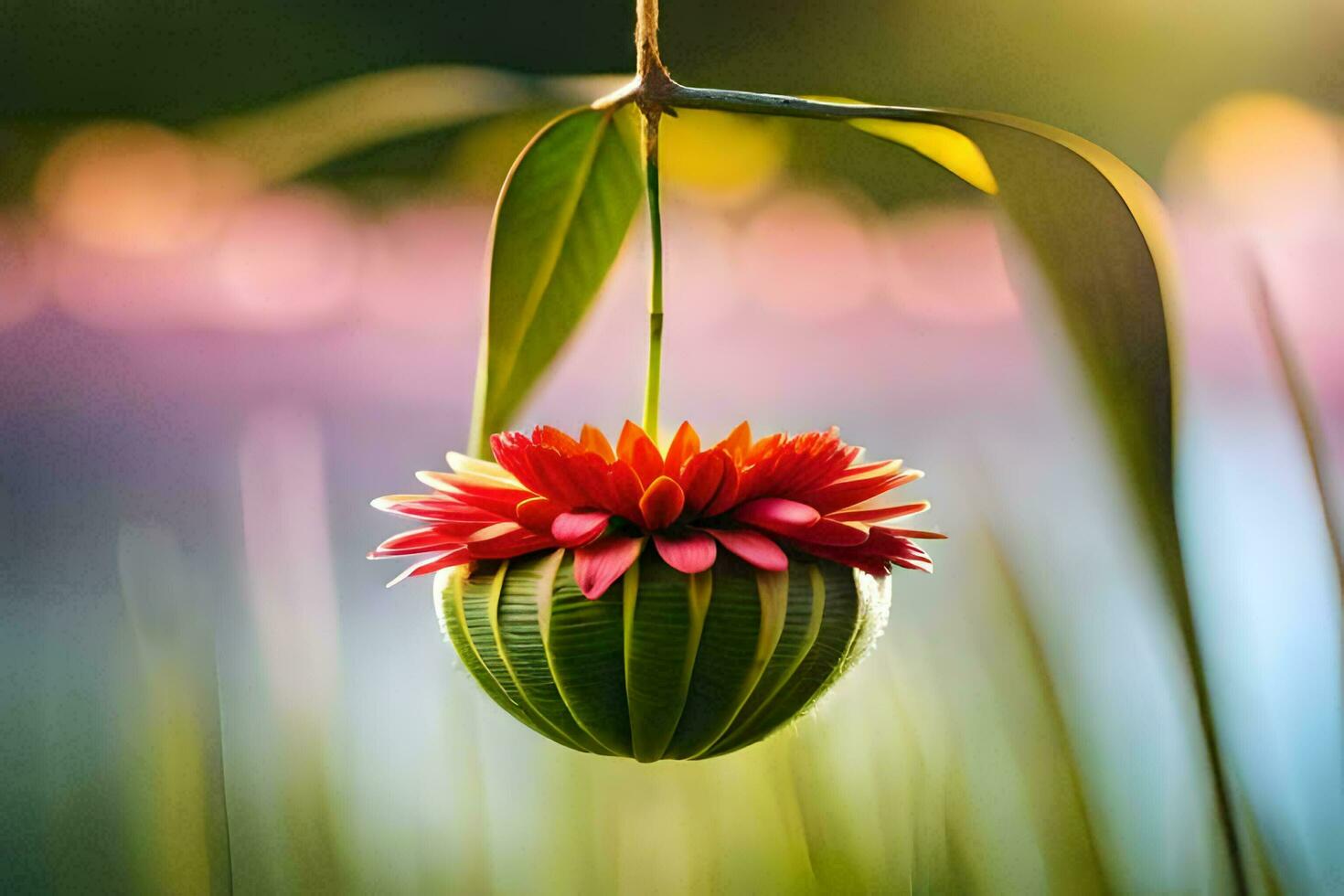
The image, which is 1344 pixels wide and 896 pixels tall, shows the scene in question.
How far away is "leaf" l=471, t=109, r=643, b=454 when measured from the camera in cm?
68

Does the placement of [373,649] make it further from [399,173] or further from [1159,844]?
[1159,844]

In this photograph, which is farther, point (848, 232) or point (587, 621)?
point (848, 232)

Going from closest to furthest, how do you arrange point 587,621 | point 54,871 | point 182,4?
→ point 587,621 < point 54,871 < point 182,4

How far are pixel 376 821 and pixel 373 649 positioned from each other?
0.18m

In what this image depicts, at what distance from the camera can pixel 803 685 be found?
557mm

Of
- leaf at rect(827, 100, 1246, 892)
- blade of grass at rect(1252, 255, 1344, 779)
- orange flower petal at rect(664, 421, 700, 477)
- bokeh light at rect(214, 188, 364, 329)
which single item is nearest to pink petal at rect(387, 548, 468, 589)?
orange flower petal at rect(664, 421, 700, 477)

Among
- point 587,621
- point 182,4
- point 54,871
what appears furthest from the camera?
point 182,4

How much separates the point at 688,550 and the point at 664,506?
0.02 metres

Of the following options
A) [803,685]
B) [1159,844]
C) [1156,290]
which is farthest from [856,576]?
[1159,844]

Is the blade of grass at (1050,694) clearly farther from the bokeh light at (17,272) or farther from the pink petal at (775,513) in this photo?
the bokeh light at (17,272)

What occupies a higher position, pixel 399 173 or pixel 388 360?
pixel 399 173

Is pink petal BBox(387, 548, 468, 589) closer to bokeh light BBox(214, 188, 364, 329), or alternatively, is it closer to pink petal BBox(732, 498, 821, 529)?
pink petal BBox(732, 498, 821, 529)

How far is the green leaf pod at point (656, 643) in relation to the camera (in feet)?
1.67

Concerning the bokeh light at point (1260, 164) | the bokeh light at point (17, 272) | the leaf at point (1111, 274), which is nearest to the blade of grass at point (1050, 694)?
the bokeh light at point (1260, 164)
